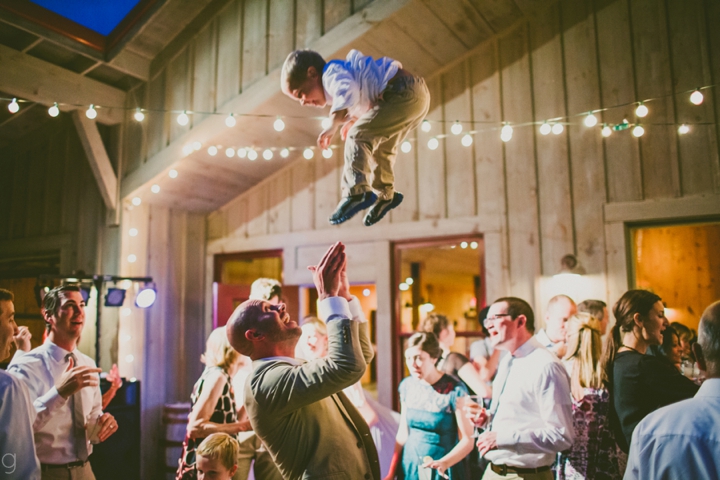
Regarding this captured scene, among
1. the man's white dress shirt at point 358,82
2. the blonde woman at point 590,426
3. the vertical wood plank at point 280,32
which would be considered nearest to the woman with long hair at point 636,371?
the blonde woman at point 590,426

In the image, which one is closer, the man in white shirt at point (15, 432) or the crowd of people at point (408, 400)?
the crowd of people at point (408, 400)

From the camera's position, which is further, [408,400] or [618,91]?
[618,91]

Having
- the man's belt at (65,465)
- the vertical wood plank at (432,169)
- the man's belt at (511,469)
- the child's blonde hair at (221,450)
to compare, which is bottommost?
the man's belt at (65,465)

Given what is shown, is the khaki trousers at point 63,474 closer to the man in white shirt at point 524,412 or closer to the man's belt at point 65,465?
the man's belt at point 65,465

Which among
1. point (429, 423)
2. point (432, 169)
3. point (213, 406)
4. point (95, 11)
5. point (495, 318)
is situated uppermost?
point (95, 11)

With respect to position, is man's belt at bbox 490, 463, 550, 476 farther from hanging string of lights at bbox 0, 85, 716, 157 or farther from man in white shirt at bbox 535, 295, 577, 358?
hanging string of lights at bbox 0, 85, 716, 157

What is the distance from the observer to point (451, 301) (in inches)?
319

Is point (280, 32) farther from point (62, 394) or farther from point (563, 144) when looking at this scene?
point (62, 394)

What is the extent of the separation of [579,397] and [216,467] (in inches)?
73.0

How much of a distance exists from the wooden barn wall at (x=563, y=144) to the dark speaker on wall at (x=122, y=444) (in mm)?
2405

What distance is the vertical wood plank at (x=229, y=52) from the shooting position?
15.8ft

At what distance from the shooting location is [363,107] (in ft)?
5.55

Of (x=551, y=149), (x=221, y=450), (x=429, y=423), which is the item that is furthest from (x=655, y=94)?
(x=221, y=450)

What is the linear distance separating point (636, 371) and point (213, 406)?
222 centimetres
